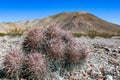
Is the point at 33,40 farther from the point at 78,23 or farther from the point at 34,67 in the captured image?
the point at 78,23

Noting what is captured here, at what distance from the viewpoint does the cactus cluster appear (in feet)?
26.6

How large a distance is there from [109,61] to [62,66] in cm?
246

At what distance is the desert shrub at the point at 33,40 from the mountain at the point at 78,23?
4924 inches

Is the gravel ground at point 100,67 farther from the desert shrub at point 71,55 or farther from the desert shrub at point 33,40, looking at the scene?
the desert shrub at point 33,40

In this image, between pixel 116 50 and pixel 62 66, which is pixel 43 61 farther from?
pixel 116 50

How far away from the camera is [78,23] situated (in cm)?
14750

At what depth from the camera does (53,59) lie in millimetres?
8852

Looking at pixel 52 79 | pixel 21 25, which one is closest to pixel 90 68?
pixel 52 79

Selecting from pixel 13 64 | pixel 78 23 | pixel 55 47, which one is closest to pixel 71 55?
pixel 55 47

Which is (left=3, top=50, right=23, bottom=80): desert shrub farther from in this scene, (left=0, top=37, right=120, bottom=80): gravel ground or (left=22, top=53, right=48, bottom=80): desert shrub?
(left=0, top=37, right=120, bottom=80): gravel ground

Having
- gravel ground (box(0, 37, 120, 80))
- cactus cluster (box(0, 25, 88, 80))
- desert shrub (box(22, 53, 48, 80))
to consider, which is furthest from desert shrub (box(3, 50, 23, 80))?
gravel ground (box(0, 37, 120, 80))

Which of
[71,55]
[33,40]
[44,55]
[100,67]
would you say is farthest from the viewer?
Answer: [100,67]

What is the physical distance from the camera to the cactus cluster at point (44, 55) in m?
8.11

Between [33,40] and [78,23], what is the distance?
457 feet
